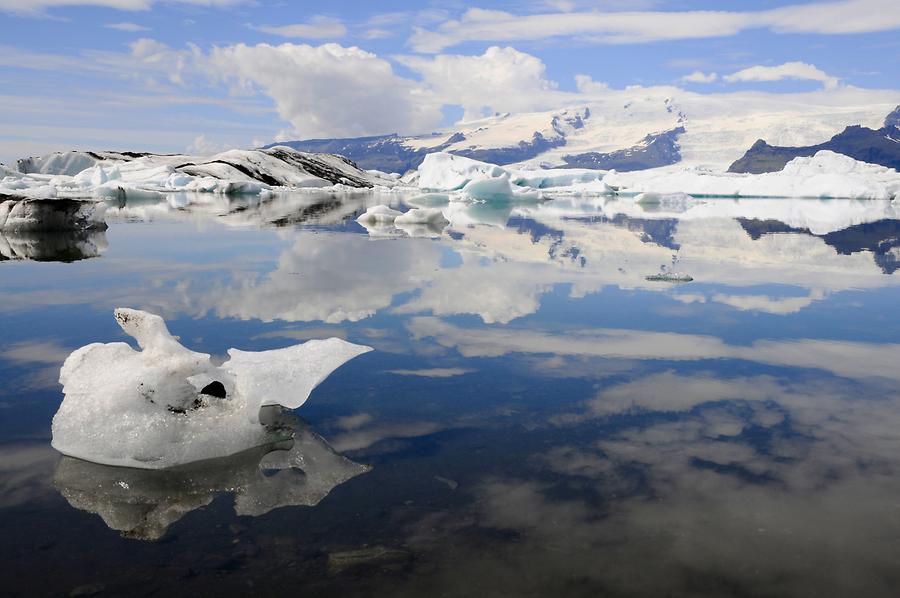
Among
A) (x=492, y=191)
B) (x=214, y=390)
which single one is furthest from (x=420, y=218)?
(x=492, y=191)

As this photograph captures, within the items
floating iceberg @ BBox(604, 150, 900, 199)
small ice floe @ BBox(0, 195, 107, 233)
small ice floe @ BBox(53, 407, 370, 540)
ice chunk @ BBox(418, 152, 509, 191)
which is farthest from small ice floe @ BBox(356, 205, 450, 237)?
ice chunk @ BBox(418, 152, 509, 191)

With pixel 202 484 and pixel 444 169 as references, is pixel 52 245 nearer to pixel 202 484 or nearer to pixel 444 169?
pixel 202 484

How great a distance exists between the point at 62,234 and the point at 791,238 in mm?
19989

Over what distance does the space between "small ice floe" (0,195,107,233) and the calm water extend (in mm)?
11177

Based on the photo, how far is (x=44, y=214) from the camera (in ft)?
61.9

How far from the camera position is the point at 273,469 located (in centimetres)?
367

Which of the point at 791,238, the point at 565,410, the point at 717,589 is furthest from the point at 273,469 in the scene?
the point at 791,238

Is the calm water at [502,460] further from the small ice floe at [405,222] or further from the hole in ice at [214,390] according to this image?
the small ice floe at [405,222]

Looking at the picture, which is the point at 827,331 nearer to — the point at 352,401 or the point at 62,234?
the point at 352,401

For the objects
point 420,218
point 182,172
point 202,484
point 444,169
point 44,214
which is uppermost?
point 444,169

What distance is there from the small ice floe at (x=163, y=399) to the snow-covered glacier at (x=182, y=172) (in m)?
44.4

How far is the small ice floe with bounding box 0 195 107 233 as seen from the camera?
1861 cm

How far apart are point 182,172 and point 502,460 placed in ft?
300

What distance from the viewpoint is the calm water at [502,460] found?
276 centimetres
